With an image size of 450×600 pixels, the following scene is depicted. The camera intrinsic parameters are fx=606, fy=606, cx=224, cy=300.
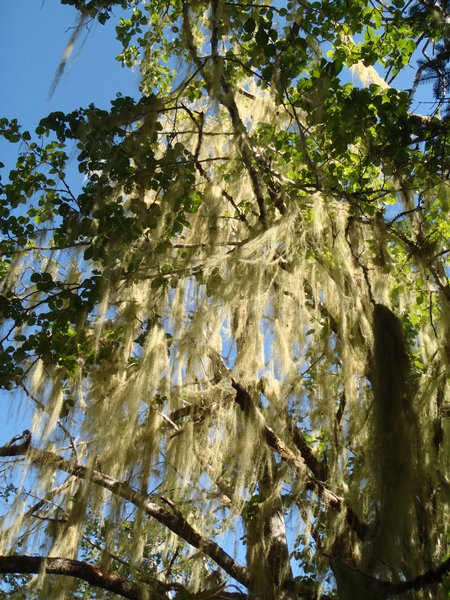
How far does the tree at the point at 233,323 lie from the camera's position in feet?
10.1

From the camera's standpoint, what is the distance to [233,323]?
4074mm

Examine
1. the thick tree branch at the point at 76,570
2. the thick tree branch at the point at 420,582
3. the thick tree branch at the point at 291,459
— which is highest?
the thick tree branch at the point at 291,459

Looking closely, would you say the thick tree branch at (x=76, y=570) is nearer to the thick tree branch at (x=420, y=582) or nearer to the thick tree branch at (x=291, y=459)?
the thick tree branch at (x=291, y=459)

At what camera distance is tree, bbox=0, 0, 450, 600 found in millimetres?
3080

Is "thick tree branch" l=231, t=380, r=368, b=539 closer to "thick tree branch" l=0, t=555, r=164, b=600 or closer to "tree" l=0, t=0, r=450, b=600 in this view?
"tree" l=0, t=0, r=450, b=600

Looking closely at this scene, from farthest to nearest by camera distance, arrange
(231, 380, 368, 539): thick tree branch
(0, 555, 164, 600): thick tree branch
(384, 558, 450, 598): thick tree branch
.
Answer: (231, 380, 368, 539): thick tree branch < (0, 555, 164, 600): thick tree branch < (384, 558, 450, 598): thick tree branch

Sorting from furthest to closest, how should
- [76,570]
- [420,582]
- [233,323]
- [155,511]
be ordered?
[233,323] < [155,511] < [76,570] < [420,582]

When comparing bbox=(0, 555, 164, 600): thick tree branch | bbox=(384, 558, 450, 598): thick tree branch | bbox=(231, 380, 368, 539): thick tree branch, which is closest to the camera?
bbox=(384, 558, 450, 598): thick tree branch

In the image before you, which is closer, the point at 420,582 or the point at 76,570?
the point at 420,582

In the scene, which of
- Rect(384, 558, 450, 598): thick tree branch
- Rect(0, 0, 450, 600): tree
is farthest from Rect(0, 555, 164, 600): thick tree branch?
Rect(384, 558, 450, 598): thick tree branch

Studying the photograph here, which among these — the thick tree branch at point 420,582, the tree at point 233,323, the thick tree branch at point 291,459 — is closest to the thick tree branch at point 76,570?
the tree at point 233,323

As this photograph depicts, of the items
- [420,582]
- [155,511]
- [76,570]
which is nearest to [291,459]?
[155,511]

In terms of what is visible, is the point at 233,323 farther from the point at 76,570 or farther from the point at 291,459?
the point at 76,570

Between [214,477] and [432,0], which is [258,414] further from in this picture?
[432,0]
